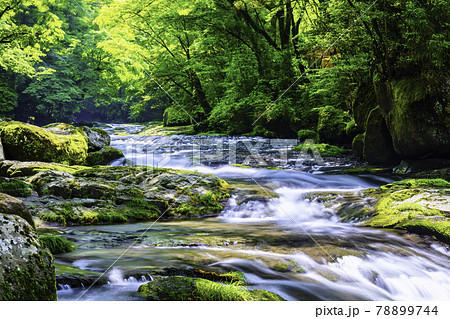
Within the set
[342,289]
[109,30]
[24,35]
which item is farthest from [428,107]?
[109,30]

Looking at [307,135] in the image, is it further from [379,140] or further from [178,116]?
[178,116]

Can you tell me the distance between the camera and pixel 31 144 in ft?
27.3

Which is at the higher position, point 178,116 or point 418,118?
point 178,116

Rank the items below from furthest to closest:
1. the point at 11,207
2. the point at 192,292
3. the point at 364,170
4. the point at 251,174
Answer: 1. the point at 251,174
2. the point at 364,170
3. the point at 11,207
4. the point at 192,292

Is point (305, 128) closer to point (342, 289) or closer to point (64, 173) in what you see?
point (64, 173)

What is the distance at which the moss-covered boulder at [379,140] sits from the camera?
31.1ft

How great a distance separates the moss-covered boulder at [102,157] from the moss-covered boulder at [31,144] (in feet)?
3.60

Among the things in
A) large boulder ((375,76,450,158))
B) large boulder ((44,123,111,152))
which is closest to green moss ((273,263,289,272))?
large boulder ((375,76,450,158))

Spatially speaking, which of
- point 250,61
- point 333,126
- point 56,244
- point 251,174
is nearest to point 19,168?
point 56,244

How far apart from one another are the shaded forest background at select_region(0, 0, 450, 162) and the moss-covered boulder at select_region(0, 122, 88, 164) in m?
4.54

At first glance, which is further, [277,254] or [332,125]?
[332,125]

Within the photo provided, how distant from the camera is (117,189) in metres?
6.45

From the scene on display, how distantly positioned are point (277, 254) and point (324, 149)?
945 centimetres
